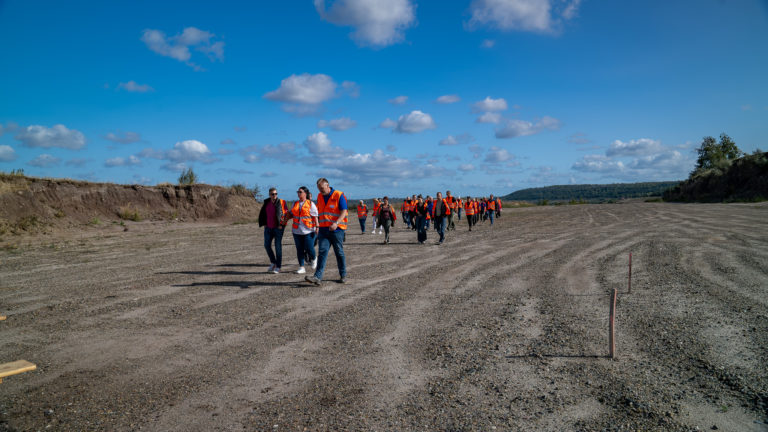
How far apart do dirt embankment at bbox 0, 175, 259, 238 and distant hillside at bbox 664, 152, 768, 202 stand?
50794 millimetres

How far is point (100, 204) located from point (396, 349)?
2938 centimetres

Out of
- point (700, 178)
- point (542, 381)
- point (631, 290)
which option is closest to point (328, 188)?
point (542, 381)

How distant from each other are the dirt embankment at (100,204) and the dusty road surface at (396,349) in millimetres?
15419

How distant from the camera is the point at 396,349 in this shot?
5293 millimetres

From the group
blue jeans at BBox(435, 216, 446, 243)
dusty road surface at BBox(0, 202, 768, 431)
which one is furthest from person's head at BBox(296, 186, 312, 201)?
blue jeans at BBox(435, 216, 446, 243)

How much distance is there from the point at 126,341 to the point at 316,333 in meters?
2.63

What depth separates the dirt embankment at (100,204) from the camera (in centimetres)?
2205

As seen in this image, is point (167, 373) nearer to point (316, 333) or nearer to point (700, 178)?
point (316, 333)

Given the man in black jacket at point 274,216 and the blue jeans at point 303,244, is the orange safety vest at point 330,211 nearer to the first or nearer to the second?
the blue jeans at point 303,244

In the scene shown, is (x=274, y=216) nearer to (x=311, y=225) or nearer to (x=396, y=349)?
(x=311, y=225)

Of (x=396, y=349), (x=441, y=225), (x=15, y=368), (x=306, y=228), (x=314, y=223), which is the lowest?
(x=396, y=349)

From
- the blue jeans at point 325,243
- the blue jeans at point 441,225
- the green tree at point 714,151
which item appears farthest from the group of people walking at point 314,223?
the green tree at point 714,151

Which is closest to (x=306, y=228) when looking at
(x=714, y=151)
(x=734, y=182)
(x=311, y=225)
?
(x=311, y=225)

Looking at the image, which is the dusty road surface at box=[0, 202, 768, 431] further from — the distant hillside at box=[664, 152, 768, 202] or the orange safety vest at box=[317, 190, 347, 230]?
the distant hillside at box=[664, 152, 768, 202]
